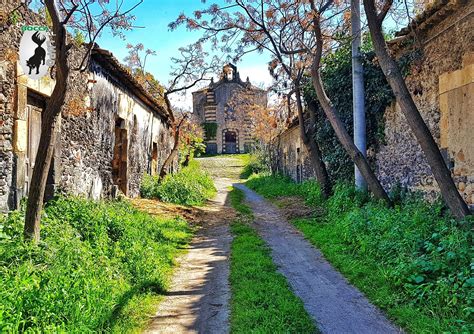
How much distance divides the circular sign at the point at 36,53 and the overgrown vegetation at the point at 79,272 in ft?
7.11

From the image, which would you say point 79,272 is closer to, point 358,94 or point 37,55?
point 37,55

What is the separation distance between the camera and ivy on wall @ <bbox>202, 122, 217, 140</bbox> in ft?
134

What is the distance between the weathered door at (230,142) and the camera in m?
41.4

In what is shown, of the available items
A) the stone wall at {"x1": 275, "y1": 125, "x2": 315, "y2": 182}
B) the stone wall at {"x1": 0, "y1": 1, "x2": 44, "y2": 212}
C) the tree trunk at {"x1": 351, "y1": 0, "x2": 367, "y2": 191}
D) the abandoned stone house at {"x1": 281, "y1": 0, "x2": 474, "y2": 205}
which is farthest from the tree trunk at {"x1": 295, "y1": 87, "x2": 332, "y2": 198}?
the stone wall at {"x1": 0, "y1": 1, "x2": 44, "y2": 212}

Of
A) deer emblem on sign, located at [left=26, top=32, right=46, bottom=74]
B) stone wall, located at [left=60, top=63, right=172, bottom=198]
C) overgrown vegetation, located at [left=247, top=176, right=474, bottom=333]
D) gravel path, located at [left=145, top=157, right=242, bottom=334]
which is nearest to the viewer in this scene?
overgrown vegetation, located at [left=247, top=176, right=474, bottom=333]

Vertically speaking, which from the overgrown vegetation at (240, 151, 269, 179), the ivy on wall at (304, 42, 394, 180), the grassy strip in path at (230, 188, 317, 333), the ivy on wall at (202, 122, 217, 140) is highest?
the ivy on wall at (202, 122, 217, 140)

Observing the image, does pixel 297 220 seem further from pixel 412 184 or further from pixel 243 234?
pixel 412 184

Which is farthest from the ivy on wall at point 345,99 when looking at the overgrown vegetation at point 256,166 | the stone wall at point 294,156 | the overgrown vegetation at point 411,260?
the overgrown vegetation at point 256,166

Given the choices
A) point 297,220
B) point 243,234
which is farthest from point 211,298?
point 297,220

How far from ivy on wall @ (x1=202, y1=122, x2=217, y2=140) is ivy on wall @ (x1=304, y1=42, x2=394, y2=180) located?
2791 centimetres

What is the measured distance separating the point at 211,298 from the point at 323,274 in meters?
1.79

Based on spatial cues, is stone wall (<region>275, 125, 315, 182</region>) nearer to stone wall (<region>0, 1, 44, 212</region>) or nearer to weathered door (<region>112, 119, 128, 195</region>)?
weathered door (<region>112, 119, 128, 195</region>)

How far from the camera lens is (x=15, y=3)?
568 cm

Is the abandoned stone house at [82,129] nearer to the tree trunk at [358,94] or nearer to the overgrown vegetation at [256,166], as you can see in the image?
the tree trunk at [358,94]
